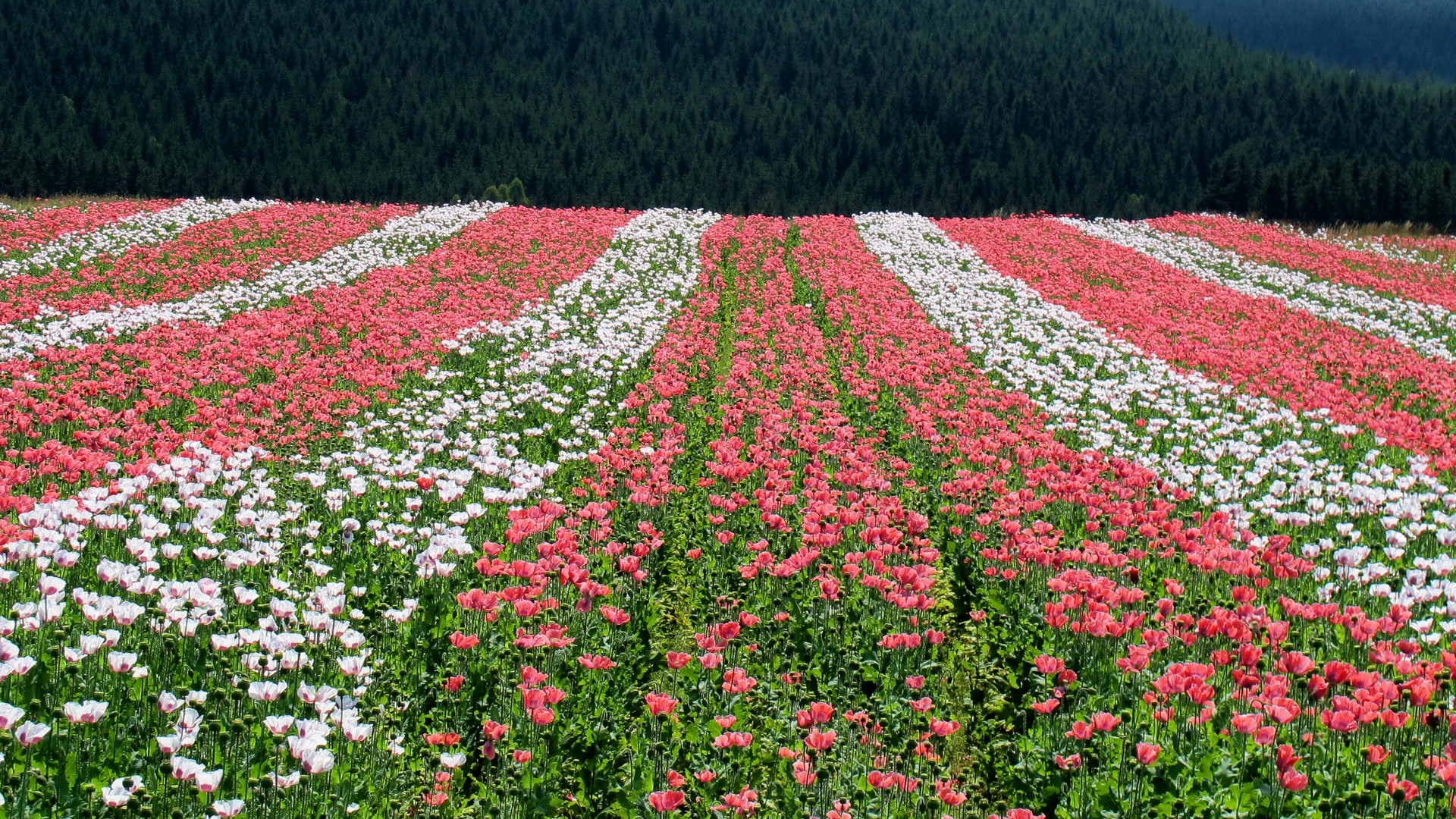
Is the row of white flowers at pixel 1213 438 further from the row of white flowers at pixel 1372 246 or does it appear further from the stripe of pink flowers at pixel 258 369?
the row of white flowers at pixel 1372 246

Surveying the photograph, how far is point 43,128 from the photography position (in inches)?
2039

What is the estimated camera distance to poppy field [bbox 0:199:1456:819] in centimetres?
506

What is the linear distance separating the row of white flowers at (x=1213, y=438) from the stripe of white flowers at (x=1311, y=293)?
19.5 feet

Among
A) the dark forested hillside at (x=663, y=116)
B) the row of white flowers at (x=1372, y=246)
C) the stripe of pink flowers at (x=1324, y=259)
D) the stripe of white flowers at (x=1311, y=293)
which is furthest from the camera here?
the dark forested hillside at (x=663, y=116)

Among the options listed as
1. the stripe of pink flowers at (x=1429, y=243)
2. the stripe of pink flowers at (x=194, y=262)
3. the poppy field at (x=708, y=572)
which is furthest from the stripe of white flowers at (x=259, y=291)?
the stripe of pink flowers at (x=1429, y=243)

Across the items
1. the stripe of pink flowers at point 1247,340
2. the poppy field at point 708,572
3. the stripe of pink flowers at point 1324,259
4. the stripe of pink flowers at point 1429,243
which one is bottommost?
the stripe of pink flowers at point 1429,243

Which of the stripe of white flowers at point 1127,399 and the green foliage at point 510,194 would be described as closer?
the stripe of white flowers at point 1127,399

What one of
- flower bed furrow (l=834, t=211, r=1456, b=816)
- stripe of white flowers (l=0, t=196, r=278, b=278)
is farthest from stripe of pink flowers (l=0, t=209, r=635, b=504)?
stripe of white flowers (l=0, t=196, r=278, b=278)

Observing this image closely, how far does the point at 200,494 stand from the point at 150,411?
4138 mm

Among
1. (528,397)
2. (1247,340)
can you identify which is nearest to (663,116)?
(1247,340)

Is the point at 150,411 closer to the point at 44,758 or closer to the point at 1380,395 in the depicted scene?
the point at 44,758

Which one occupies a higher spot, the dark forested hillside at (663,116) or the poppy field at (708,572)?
the poppy field at (708,572)

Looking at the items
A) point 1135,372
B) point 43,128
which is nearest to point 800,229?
point 1135,372

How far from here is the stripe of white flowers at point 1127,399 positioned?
1009cm
